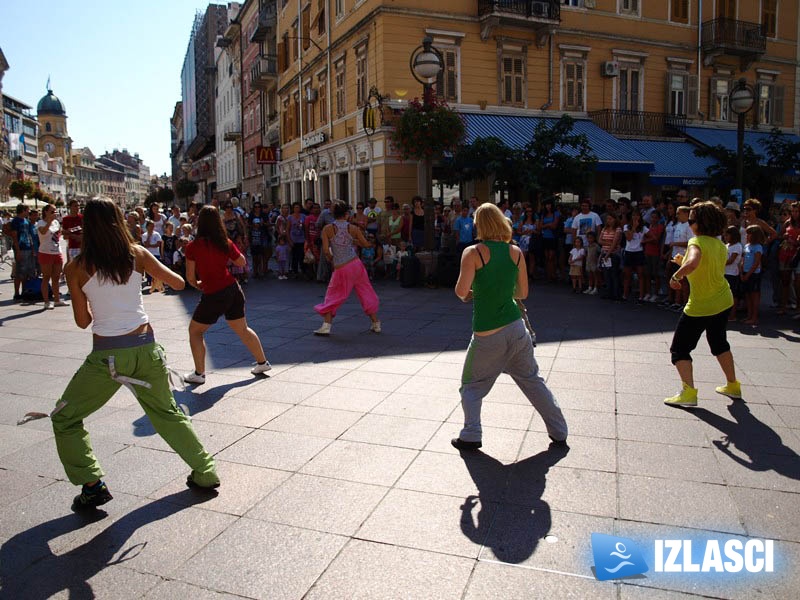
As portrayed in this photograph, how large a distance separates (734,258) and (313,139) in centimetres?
2030

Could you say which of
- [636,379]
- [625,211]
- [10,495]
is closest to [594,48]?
[625,211]

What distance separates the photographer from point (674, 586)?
2.93m

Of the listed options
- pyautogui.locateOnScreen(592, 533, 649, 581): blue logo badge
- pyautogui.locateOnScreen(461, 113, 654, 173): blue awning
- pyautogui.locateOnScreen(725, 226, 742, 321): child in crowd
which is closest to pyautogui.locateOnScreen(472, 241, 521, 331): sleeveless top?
pyautogui.locateOnScreen(592, 533, 649, 581): blue logo badge

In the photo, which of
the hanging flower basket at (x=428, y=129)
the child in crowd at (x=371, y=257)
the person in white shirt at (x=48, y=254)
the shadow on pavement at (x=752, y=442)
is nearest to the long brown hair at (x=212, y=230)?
the shadow on pavement at (x=752, y=442)

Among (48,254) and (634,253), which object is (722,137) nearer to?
(634,253)

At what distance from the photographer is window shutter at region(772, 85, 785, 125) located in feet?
86.7

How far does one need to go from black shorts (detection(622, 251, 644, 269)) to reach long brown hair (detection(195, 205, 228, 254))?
319 inches

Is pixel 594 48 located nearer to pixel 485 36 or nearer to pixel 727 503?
pixel 485 36

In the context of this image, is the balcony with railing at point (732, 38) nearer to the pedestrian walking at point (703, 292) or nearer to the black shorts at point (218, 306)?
the pedestrian walking at point (703, 292)

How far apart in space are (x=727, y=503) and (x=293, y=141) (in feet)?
99.6

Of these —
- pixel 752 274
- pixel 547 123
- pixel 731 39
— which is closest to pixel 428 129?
pixel 547 123

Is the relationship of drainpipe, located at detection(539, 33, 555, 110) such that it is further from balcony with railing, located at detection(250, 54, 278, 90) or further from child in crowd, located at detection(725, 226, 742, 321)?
balcony with railing, located at detection(250, 54, 278, 90)

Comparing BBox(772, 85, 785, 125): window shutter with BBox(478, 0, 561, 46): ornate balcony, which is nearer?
BBox(478, 0, 561, 46): ornate balcony

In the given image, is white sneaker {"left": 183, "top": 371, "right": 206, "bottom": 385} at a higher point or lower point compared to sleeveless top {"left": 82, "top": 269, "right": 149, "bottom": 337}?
lower
